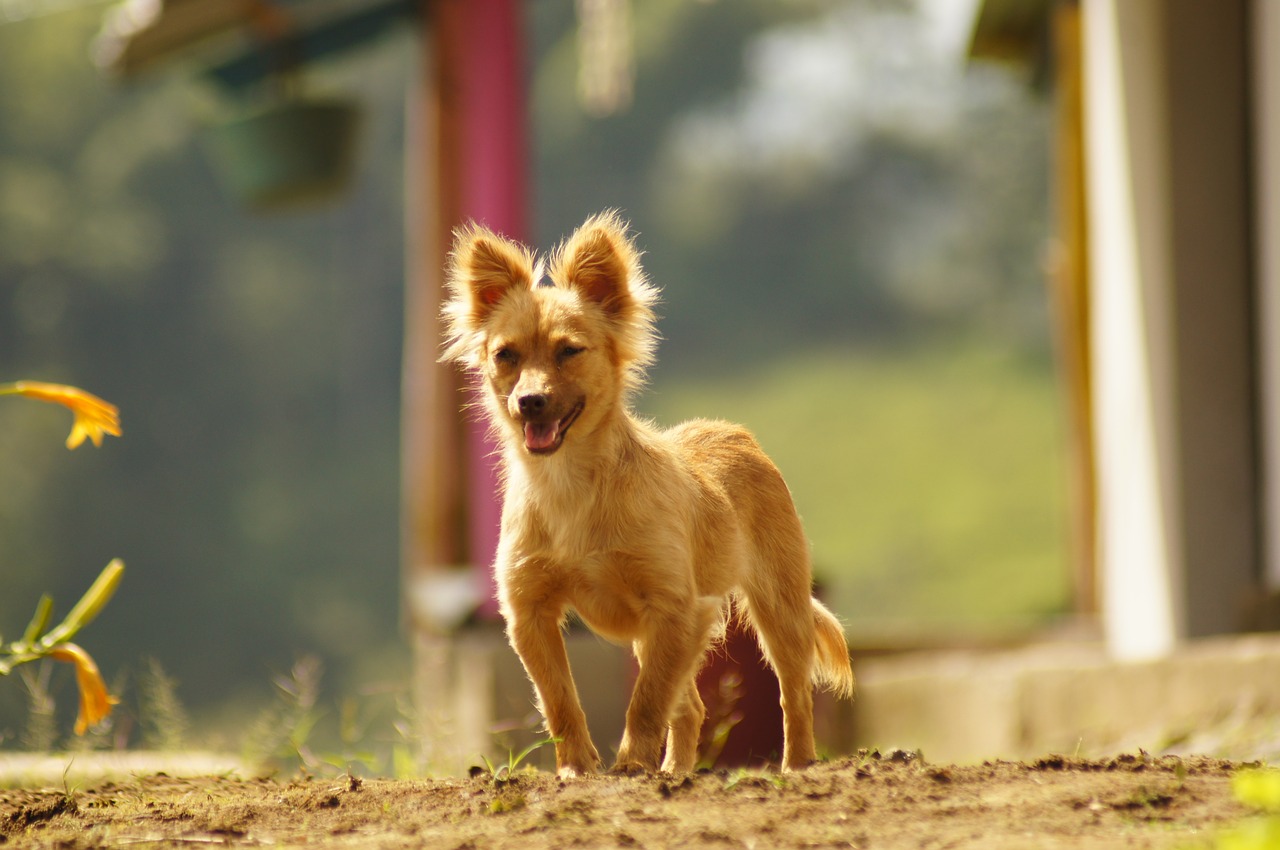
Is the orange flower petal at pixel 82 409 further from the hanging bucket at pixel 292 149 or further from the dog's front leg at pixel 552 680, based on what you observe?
the hanging bucket at pixel 292 149

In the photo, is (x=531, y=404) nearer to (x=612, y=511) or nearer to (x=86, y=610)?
(x=612, y=511)

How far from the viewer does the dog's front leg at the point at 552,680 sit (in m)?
3.95

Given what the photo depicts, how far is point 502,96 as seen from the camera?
10328 millimetres

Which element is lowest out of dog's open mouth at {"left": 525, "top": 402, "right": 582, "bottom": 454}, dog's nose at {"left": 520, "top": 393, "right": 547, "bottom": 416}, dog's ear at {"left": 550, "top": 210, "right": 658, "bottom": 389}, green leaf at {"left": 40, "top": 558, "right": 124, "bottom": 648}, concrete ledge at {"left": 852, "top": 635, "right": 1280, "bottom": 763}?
concrete ledge at {"left": 852, "top": 635, "right": 1280, "bottom": 763}

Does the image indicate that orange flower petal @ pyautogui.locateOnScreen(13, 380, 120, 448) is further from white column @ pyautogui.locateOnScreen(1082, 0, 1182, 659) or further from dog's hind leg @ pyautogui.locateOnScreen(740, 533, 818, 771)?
white column @ pyautogui.locateOnScreen(1082, 0, 1182, 659)

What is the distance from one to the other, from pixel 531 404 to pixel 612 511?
364 mm

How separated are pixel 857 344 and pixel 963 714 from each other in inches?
1439

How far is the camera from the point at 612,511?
3.97 metres

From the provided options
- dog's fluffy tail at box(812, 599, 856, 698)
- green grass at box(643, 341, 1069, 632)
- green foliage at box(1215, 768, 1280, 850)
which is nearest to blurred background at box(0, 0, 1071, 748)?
green grass at box(643, 341, 1069, 632)

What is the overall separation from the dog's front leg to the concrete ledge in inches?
55.3

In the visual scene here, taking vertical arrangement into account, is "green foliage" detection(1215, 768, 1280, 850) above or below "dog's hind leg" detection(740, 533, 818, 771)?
Result: below

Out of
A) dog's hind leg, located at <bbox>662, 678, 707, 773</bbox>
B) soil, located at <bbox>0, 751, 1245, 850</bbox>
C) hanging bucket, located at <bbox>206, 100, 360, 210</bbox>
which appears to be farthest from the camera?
hanging bucket, located at <bbox>206, 100, 360, 210</bbox>

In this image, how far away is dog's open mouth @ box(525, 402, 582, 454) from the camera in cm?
386

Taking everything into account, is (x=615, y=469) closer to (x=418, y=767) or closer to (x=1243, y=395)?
(x=418, y=767)
